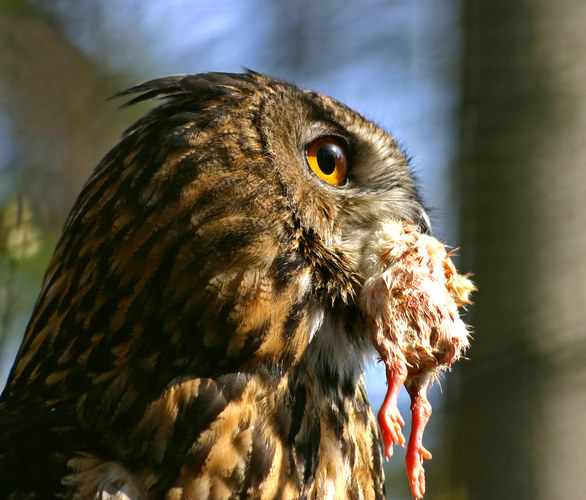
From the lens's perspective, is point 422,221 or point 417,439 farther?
point 422,221

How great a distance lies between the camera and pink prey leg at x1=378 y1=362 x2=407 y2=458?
6.21 feet

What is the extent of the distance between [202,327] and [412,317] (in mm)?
623

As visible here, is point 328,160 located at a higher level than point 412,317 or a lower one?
higher

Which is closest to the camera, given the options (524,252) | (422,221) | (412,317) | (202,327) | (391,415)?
(202,327)

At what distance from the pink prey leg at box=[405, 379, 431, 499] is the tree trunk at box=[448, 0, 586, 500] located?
77 centimetres

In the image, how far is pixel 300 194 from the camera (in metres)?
1.95

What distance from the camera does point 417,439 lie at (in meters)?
2.00

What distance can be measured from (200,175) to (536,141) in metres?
1.60

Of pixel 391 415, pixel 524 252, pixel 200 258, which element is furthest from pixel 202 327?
pixel 524 252

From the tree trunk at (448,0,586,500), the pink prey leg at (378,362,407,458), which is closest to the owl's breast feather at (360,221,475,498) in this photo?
the pink prey leg at (378,362,407,458)

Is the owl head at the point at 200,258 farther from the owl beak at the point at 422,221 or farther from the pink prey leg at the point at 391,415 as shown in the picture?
the owl beak at the point at 422,221

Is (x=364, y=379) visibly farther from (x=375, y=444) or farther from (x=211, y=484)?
(x=211, y=484)

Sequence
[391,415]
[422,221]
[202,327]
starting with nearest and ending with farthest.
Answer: [202,327]
[391,415]
[422,221]

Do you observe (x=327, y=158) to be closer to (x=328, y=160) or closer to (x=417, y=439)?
(x=328, y=160)
